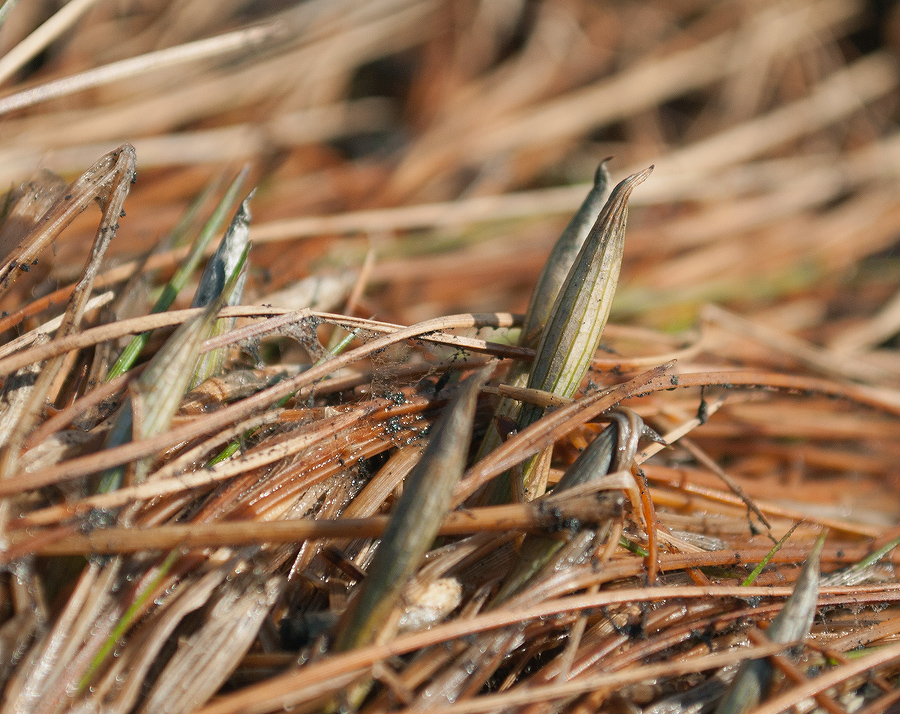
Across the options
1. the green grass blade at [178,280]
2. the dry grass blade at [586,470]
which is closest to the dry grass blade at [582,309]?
the dry grass blade at [586,470]

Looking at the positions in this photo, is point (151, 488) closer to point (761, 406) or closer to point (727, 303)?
point (761, 406)

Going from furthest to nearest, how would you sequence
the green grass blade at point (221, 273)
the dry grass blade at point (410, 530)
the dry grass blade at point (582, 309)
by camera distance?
the green grass blade at point (221, 273), the dry grass blade at point (582, 309), the dry grass blade at point (410, 530)

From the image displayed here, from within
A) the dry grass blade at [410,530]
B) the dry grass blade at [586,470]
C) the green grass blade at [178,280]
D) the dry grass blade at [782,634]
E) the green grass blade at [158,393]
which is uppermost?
the green grass blade at [178,280]

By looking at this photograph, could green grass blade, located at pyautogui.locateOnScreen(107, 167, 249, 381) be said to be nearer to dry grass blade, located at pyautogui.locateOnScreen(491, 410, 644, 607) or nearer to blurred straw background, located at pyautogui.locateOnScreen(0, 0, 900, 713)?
blurred straw background, located at pyautogui.locateOnScreen(0, 0, 900, 713)

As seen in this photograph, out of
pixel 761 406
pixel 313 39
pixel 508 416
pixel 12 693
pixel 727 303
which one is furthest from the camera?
pixel 313 39

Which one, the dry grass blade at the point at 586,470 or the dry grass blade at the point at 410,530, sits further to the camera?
the dry grass blade at the point at 586,470

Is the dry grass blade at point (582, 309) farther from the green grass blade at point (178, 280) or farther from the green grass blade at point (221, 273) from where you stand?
the green grass blade at point (178, 280)

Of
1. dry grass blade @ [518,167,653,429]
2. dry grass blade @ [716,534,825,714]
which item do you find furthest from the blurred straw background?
dry grass blade @ [518,167,653,429]

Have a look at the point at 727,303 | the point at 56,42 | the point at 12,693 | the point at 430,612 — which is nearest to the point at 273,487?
the point at 430,612
